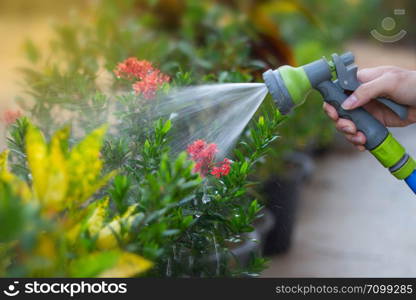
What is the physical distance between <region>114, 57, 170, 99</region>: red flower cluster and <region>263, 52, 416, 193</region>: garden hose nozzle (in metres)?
0.26

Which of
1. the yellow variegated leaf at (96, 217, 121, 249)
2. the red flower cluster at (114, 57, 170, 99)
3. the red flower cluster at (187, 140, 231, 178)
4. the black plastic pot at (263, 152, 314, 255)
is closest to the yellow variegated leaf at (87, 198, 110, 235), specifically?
the yellow variegated leaf at (96, 217, 121, 249)

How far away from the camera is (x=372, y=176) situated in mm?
4816

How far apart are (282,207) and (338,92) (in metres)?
1.85

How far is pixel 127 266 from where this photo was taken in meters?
1.00

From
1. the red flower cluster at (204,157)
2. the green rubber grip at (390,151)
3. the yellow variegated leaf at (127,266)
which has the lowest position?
the yellow variegated leaf at (127,266)

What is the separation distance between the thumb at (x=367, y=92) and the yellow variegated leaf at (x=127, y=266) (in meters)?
0.75

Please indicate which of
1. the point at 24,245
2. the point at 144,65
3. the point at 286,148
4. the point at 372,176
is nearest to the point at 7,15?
the point at 372,176

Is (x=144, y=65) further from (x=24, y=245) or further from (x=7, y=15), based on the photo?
(x=7, y=15)

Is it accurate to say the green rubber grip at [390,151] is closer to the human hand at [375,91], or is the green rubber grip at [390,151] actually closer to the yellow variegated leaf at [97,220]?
the human hand at [375,91]

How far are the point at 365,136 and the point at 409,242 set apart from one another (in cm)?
211

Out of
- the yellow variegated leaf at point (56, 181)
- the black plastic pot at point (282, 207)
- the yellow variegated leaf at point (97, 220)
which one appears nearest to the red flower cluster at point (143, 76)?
the yellow variegated leaf at point (97, 220)

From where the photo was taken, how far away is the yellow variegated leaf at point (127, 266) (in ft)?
3.26

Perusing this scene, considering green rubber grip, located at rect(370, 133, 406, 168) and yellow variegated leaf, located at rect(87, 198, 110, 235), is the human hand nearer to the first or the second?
green rubber grip, located at rect(370, 133, 406, 168)

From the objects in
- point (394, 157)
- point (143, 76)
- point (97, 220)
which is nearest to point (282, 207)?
point (394, 157)
